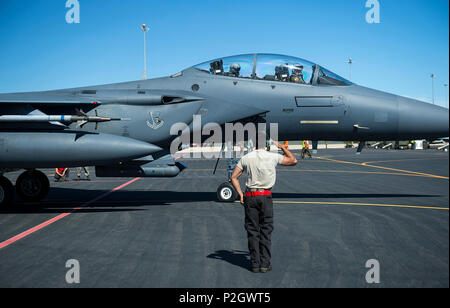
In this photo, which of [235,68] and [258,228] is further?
[235,68]

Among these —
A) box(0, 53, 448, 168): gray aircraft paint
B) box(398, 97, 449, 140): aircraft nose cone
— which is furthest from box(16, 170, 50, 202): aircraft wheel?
box(398, 97, 449, 140): aircraft nose cone

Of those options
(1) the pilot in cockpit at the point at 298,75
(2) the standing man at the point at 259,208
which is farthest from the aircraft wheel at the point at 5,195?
(1) the pilot in cockpit at the point at 298,75

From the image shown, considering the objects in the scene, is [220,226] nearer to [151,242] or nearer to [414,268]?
[151,242]

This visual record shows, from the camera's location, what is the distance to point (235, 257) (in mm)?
5016

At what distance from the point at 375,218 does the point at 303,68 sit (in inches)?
152

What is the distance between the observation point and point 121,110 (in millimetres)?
8797

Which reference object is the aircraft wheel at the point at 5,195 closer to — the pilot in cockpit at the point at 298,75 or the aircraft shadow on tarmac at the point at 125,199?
the aircraft shadow on tarmac at the point at 125,199

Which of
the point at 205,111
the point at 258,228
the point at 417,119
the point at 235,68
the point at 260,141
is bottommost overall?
the point at 258,228

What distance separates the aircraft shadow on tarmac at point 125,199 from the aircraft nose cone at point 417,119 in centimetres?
211

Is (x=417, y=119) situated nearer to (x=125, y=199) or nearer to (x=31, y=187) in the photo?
(x=125, y=199)

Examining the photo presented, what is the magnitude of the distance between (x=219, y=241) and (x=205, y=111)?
386cm

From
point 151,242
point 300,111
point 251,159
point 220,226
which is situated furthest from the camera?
point 300,111

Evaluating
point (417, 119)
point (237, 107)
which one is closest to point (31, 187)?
point (237, 107)
